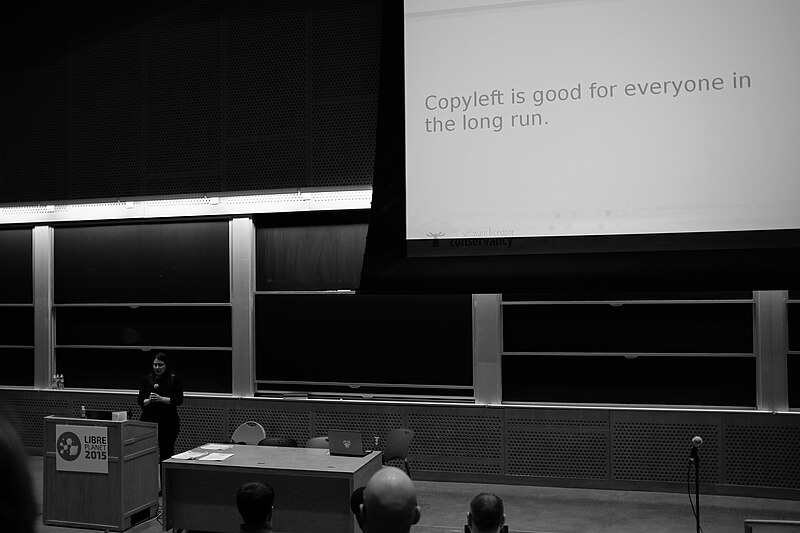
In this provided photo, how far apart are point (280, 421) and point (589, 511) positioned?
144 inches

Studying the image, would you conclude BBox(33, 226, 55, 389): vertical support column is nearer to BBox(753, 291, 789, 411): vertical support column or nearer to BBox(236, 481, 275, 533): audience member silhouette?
BBox(236, 481, 275, 533): audience member silhouette

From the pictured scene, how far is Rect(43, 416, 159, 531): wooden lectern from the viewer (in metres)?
6.44

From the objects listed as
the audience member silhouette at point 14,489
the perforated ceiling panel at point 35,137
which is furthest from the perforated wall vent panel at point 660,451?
the audience member silhouette at point 14,489

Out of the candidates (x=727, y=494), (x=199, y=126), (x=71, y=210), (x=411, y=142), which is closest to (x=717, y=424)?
(x=727, y=494)

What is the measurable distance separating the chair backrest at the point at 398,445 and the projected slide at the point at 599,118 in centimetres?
186

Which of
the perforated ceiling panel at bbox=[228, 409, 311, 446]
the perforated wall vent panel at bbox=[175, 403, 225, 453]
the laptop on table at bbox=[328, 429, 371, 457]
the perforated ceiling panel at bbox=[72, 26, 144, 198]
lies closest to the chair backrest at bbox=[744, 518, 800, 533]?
the laptop on table at bbox=[328, 429, 371, 457]

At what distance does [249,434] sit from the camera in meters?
7.55

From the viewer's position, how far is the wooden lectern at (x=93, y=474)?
644cm

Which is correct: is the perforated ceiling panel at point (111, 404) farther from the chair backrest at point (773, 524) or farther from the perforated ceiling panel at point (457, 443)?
the chair backrest at point (773, 524)

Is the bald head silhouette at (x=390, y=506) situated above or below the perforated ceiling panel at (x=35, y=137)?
below

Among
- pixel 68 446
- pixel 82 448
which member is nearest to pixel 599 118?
pixel 82 448

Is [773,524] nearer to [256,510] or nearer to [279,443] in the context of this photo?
[256,510]

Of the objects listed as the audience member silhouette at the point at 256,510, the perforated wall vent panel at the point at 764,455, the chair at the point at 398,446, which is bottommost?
the perforated wall vent panel at the point at 764,455

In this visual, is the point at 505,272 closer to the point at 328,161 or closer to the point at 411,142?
the point at 411,142
